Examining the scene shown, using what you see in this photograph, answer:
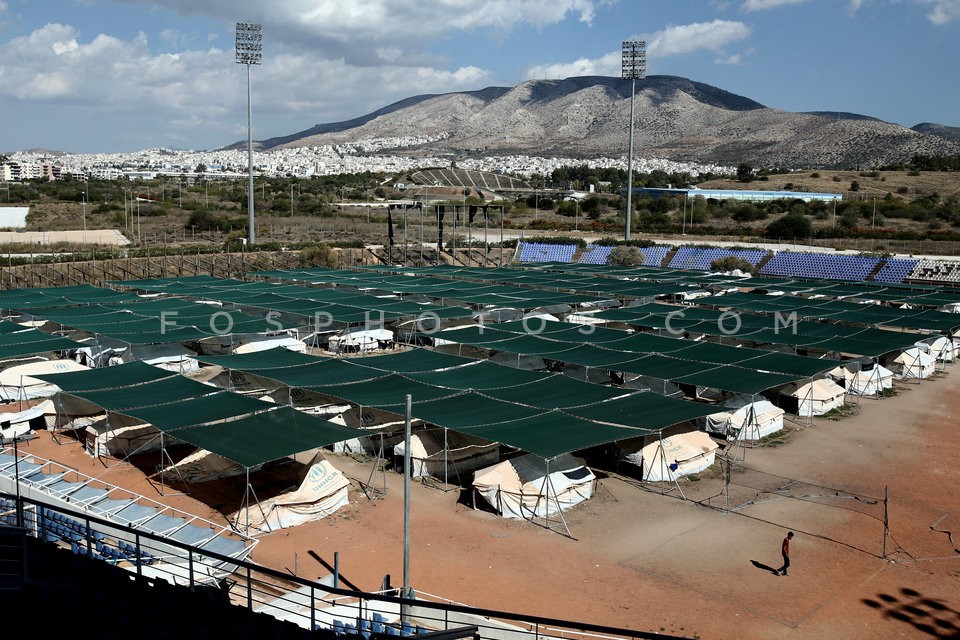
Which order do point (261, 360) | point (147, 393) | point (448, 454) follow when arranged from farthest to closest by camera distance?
point (261, 360) < point (147, 393) < point (448, 454)

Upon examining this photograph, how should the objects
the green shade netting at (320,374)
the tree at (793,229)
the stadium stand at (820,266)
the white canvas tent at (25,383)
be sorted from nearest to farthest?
the green shade netting at (320,374)
the white canvas tent at (25,383)
the stadium stand at (820,266)
the tree at (793,229)

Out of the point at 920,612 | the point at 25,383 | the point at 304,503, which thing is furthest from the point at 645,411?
the point at 25,383

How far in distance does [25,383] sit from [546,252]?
1785 inches

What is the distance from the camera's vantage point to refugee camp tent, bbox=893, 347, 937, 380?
2956 centimetres

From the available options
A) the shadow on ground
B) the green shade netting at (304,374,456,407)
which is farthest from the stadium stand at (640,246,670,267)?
the shadow on ground

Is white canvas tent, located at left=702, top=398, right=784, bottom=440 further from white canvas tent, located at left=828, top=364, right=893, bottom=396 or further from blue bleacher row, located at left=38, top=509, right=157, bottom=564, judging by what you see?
blue bleacher row, located at left=38, top=509, right=157, bottom=564

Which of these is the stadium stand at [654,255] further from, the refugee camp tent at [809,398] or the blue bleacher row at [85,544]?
the blue bleacher row at [85,544]

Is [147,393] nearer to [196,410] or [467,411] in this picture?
[196,410]

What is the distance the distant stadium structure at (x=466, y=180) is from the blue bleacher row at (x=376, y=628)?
2025 inches

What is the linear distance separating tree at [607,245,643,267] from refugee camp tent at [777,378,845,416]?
33668mm

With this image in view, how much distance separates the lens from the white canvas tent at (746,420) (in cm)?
2167

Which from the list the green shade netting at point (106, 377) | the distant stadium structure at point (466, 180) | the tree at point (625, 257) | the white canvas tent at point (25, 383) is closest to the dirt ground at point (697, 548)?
the green shade netting at point (106, 377)

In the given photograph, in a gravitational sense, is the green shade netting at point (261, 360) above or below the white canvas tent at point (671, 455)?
above

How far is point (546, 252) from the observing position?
6425cm
